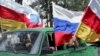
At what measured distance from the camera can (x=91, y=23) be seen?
30.4 ft

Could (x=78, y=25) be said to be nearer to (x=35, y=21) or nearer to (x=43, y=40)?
(x=43, y=40)

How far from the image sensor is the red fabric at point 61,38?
870cm

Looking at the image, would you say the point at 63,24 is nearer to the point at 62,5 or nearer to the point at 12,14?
the point at 12,14

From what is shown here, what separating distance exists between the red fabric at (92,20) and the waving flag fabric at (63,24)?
25 cm

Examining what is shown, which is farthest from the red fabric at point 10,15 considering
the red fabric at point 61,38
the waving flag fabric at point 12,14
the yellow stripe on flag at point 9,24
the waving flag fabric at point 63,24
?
the red fabric at point 61,38

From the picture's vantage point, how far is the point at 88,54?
9.80 metres

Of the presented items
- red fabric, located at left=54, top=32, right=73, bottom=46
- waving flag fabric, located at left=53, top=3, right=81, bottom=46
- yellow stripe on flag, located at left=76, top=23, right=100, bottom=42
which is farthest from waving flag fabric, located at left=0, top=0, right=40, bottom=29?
yellow stripe on flag, located at left=76, top=23, right=100, bottom=42

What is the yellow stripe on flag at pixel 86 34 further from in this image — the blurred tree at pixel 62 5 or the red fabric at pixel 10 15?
the blurred tree at pixel 62 5

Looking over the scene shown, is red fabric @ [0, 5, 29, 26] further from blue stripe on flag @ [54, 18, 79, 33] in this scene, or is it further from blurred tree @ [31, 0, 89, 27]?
blurred tree @ [31, 0, 89, 27]

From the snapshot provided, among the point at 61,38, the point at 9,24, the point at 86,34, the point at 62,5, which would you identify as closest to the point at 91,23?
the point at 86,34

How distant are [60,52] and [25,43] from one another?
0.76 m

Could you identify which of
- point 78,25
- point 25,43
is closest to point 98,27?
point 78,25

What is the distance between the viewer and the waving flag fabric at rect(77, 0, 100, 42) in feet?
29.7

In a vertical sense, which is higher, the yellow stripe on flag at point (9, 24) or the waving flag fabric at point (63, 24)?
the waving flag fabric at point (63, 24)
